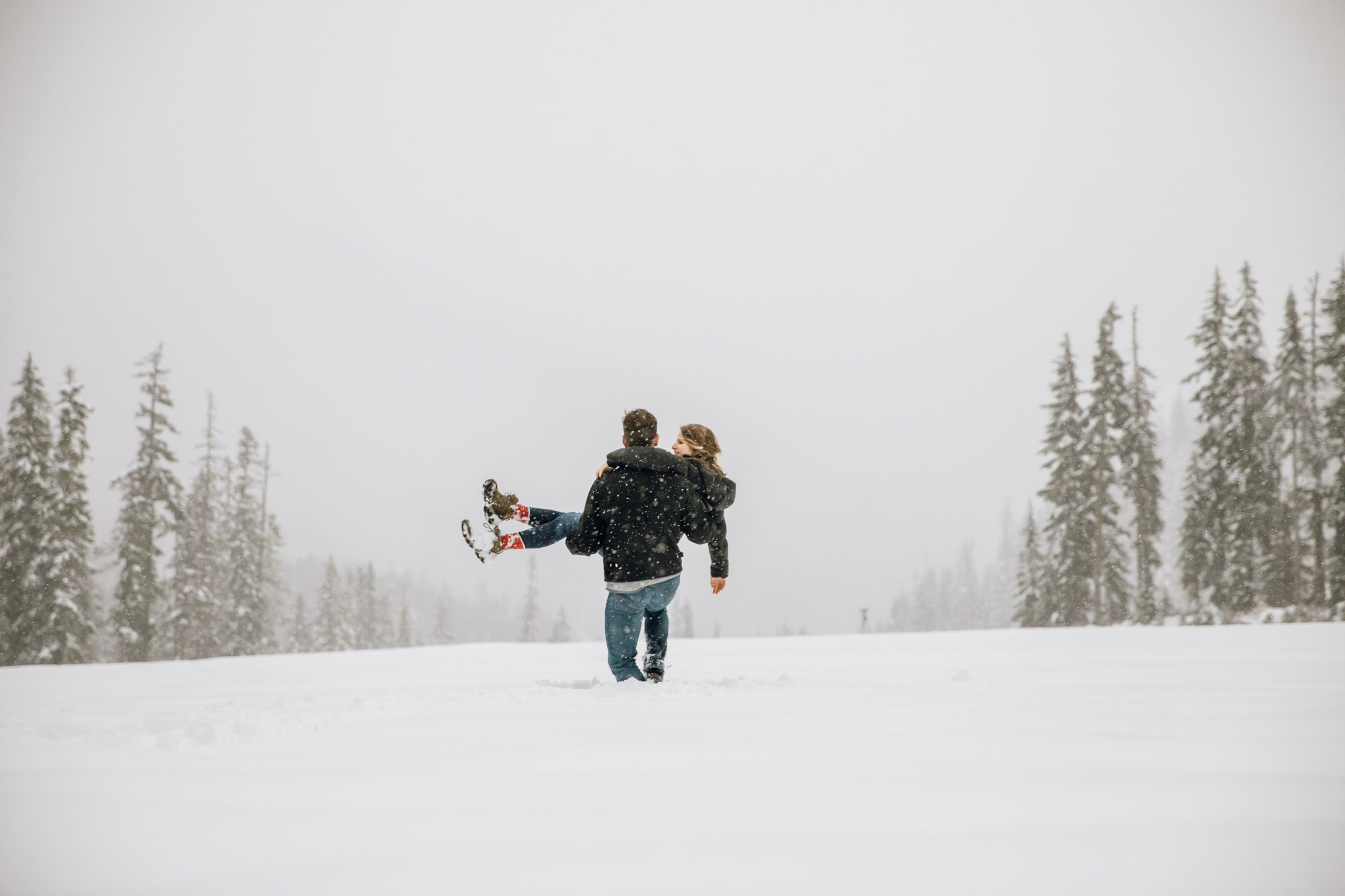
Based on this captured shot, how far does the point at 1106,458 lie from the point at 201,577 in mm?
36505

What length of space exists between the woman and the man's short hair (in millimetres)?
264

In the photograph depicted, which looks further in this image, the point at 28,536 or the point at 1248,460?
the point at 1248,460

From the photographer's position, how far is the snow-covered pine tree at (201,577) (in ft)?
94.2

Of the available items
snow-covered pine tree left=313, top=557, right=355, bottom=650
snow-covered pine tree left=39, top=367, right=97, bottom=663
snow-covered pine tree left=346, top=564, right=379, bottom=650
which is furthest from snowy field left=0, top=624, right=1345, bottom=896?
snow-covered pine tree left=346, top=564, right=379, bottom=650

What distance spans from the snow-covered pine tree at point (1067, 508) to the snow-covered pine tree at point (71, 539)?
1342 inches

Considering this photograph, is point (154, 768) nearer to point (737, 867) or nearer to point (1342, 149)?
point (737, 867)

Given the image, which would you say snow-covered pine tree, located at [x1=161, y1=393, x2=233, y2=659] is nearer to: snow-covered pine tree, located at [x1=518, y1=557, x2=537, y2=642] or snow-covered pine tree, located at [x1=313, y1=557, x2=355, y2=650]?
snow-covered pine tree, located at [x1=313, y1=557, x2=355, y2=650]

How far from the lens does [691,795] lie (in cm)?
207

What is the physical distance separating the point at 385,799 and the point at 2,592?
29.3 meters

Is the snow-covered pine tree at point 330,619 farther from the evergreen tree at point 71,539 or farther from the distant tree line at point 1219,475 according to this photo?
the distant tree line at point 1219,475

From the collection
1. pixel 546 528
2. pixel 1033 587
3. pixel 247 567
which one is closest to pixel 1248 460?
pixel 1033 587

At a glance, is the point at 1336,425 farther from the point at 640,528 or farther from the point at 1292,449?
the point at 640,528

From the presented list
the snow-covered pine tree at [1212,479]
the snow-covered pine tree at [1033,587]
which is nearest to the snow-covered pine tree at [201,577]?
the snow-covered pine tree at [1033,587]

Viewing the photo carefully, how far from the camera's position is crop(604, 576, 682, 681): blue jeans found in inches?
217
